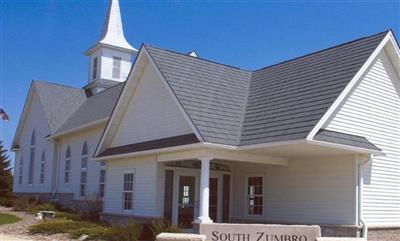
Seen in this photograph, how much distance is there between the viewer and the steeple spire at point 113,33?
41.0 metres

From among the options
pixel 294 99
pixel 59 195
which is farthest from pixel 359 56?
pixel 59 195

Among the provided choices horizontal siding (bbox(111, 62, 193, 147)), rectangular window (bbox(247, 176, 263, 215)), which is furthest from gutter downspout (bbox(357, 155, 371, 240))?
horizontal siding (bbox(111, 62, 193, 147))

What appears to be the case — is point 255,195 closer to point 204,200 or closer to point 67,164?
point 204,200

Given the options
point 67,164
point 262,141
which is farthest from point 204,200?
point 67,164

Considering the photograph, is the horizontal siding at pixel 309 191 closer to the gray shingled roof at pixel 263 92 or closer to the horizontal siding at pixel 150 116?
the gray shingled roof at pixel 263 92

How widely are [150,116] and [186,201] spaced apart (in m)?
3.59

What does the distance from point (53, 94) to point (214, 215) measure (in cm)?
2188

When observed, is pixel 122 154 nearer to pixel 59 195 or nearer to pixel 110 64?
pixel 59 195

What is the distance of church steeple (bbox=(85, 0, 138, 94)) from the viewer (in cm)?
3998

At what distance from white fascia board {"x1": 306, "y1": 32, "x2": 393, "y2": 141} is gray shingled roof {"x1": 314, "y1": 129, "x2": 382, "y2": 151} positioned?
32cm

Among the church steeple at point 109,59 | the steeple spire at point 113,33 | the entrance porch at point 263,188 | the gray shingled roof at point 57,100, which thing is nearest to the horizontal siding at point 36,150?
the gray shingled roof at point 57,100

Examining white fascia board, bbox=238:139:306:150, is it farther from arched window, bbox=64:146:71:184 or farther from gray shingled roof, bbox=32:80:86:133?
gray shingled roof, bbox=32:80:86:133

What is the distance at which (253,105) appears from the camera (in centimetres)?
1936

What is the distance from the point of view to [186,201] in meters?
20.2
